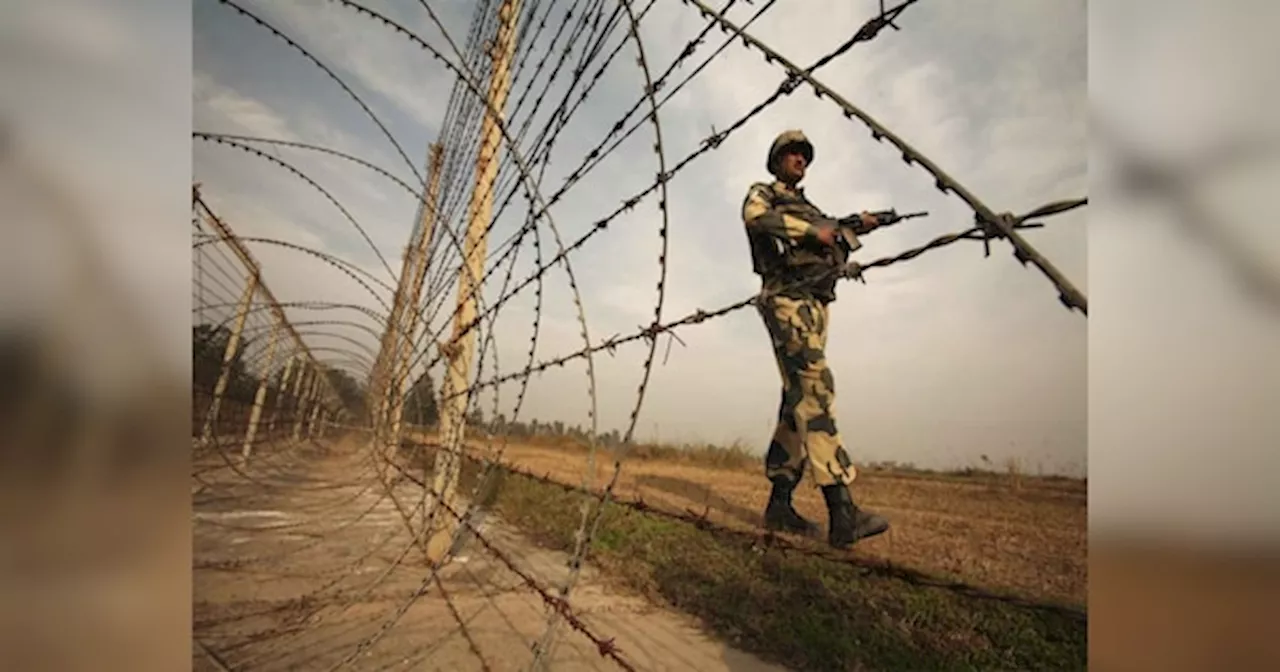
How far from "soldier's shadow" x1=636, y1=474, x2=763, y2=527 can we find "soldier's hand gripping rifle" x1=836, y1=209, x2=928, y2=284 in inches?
17.5

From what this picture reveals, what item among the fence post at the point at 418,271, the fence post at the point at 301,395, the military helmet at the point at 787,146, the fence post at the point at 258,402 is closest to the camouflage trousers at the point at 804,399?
the military helmet at the point at 787,146

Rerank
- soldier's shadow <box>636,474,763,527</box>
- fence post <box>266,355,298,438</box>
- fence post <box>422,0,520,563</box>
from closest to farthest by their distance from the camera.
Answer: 1. soldier's shadow <box>636,474,763,527</box>
2. fence post <box>422,0,520,563</box>
3. fence post <box>266,355,298,438</box>

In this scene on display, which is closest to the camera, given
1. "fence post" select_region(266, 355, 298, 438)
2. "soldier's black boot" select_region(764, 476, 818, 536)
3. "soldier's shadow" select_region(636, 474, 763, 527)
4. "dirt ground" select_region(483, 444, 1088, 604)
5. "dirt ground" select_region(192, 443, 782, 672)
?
"dirt ground" select_region(483, 444, 1088, 604)

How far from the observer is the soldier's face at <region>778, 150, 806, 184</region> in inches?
47.7

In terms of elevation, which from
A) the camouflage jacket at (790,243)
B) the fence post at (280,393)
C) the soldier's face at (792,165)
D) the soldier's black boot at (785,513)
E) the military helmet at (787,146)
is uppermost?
the military helmet at (787,146)

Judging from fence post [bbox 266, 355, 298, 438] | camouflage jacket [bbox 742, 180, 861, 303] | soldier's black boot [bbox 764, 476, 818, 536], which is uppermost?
camouflage jacket [bbox 742, 180, 861, 303]

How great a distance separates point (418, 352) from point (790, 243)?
1.62 metres

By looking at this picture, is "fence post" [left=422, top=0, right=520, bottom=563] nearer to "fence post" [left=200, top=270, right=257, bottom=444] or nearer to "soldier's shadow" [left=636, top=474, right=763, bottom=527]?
"fence post" [left=200, top=270, right=257, bottom=444]

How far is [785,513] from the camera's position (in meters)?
1.22

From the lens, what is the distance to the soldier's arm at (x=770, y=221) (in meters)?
1.18

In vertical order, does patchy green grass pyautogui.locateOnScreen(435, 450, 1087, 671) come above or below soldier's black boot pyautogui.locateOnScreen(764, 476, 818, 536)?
below

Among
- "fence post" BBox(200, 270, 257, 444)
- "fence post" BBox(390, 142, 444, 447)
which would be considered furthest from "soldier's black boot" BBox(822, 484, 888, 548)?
"fence post" BBox(200, 270, 257, 444)

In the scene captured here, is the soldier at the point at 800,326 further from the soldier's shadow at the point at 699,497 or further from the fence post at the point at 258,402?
the fence post at the point at 258,402
